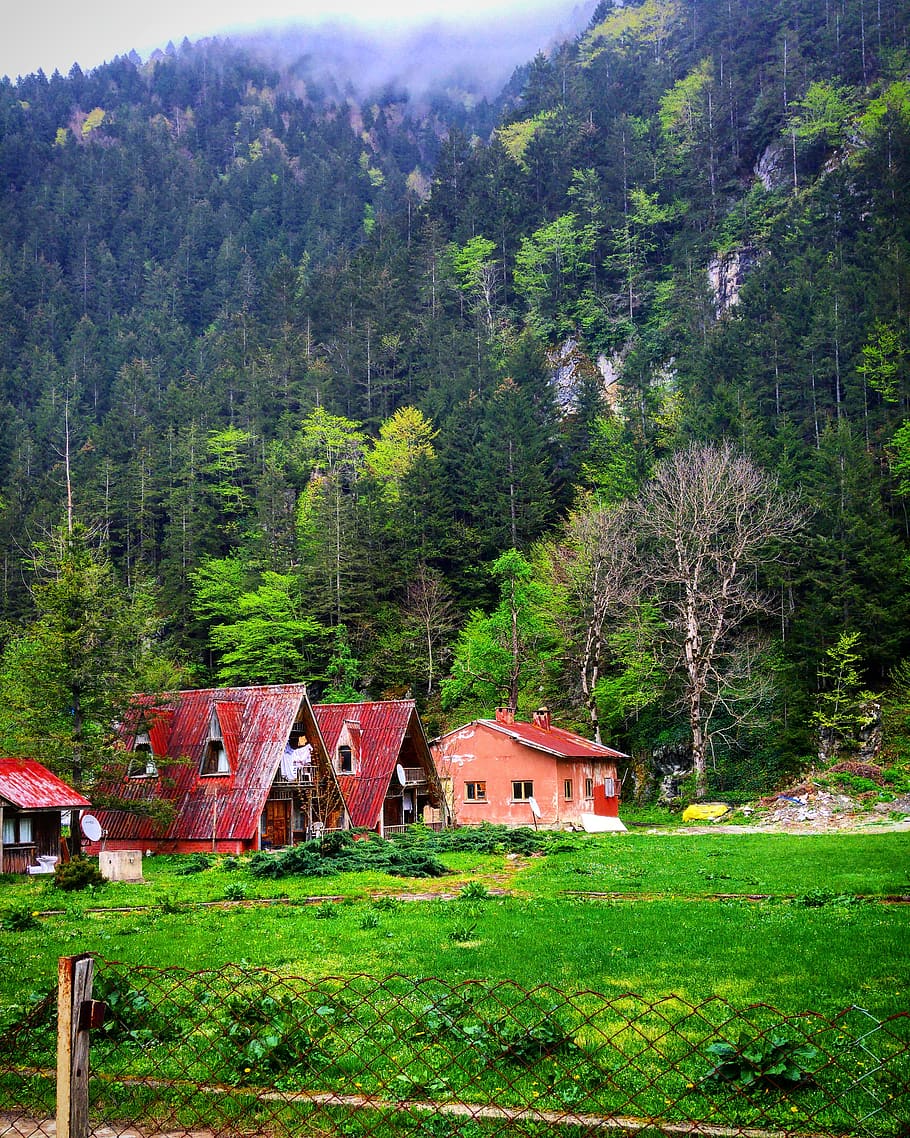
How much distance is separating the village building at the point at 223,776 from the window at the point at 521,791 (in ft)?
36.2

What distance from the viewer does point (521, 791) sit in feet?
174

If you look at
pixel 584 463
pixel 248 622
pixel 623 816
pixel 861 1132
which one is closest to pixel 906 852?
pixel 861 1132

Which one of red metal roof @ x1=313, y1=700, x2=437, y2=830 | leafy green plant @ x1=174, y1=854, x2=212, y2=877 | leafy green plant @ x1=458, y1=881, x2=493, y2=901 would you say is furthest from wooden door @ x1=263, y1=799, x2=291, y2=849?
leafy green plant @ x1=458, y1=881, x2=493, y2=901

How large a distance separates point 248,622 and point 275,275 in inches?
2711

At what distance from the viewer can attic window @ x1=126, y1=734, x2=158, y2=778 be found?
41.5 metres

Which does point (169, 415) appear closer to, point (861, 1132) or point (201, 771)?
point (201, 771)

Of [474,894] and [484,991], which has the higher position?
[484,991]

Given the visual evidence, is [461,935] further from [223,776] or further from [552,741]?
[552,741]

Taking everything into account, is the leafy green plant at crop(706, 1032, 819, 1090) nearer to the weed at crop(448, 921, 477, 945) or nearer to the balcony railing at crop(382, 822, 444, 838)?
the weed at crop(448, 921, 477, 945)

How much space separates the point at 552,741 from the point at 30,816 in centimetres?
2649

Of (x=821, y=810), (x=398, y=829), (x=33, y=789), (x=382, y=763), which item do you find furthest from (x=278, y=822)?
(x=821, y=810)

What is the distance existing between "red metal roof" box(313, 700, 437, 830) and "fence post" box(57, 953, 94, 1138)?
40.4m

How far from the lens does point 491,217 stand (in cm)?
12212

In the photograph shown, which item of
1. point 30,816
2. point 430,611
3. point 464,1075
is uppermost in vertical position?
point 430,611
